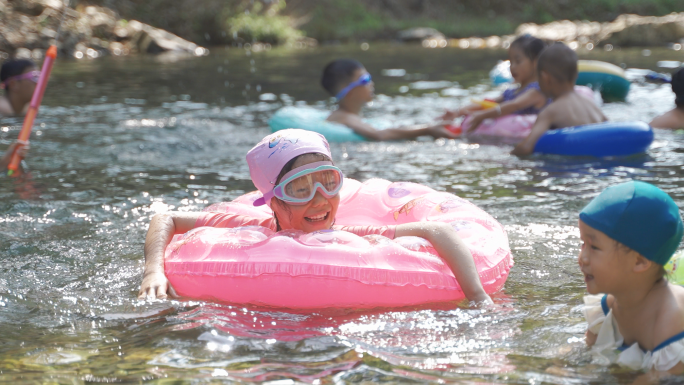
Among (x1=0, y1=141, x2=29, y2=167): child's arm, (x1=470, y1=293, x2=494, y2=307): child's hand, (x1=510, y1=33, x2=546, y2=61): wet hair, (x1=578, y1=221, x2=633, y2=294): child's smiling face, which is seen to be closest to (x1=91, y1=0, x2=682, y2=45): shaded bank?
(x1=510, y1=33, x2=546, y2=61): wet hair

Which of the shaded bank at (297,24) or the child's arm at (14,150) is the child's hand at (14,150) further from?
the shaded bank at (297,24)

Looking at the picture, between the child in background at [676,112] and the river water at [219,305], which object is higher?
the child in background at [676,112]

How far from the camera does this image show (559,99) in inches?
307

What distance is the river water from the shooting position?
3.00 m

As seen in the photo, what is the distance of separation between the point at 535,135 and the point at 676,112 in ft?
6.09

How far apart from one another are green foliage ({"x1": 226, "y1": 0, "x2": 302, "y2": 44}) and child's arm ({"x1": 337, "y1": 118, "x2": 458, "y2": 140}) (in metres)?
17.0

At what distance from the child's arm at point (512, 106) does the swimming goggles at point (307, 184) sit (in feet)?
Result: 17.1

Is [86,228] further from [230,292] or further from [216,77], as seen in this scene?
[216,77]

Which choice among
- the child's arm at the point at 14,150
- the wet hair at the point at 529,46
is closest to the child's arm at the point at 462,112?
the wet hair at the point at 529,46

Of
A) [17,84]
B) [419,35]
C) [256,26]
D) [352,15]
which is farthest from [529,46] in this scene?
[352,15]

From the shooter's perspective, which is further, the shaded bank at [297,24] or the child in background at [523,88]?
the shaded bank at [297,24]

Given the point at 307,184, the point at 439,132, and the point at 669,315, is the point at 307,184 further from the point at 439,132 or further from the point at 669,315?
the point at 439,132

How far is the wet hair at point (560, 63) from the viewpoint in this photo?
7.55 meters

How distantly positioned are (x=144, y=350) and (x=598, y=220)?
74.4 inches
